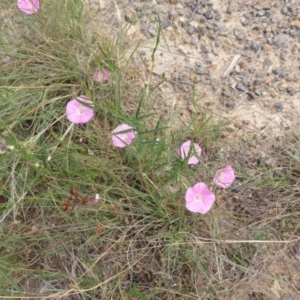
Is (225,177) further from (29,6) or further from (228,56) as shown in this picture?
(29,6)

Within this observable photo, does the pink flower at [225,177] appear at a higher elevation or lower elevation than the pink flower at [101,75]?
Result: lower

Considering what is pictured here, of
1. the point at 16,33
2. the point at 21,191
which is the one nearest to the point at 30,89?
the point at 16,33

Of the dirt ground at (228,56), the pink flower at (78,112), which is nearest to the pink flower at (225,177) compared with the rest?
the dirt ground at (228,56)

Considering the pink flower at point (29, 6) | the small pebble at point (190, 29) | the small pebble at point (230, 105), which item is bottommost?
the small pebble at point (230, 105)

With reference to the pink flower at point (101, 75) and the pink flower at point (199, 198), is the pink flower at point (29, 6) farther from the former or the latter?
the pink flower at point (199, 198)

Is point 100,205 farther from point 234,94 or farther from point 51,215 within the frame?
point 234,94

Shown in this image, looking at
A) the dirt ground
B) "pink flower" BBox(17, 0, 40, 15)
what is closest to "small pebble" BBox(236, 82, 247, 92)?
the dirt ground

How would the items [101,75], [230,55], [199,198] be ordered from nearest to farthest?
1. [199,198]
2. [101,75]
3. [230,55]

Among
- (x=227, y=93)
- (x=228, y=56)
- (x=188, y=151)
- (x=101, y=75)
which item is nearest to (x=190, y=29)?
(x=228, y=56)
